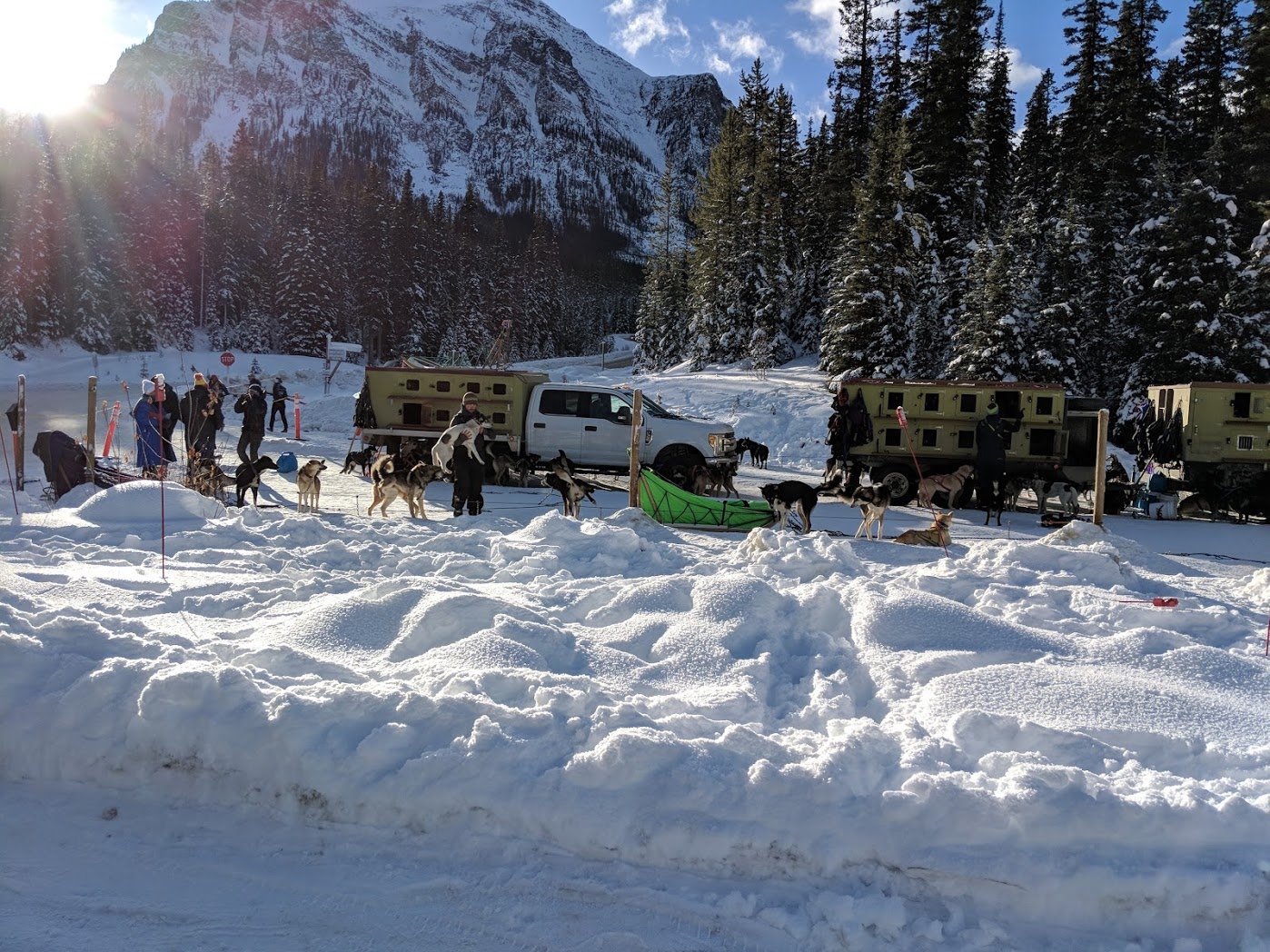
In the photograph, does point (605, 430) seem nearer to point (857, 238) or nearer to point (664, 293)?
point (857, 238)

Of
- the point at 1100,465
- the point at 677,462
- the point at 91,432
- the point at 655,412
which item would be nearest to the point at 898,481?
the point at 677,462

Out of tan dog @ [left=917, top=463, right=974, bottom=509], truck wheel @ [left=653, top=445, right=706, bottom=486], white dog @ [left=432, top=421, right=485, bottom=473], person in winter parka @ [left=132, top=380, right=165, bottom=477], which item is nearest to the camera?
white dog @ [left=432, top=421, right=485, bottom=473]

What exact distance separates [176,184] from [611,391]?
5826 cm

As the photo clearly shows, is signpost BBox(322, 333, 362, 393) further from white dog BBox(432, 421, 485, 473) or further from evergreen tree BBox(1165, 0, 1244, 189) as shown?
evergreen tree BBox(1165, 0, 1244, 189)

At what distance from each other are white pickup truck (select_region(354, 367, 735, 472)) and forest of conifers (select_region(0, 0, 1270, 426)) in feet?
44.9

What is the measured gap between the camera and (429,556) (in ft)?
24.6

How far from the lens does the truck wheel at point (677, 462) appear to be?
14.0m

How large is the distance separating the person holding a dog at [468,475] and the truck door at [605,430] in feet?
14.0

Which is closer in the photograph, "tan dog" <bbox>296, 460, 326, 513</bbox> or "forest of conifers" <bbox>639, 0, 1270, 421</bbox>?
"tan dog" <bbox>296, 460, 326, 513</bbox>

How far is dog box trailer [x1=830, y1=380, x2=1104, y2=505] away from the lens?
548 inches

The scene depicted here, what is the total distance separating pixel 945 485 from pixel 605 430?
5.85 metres

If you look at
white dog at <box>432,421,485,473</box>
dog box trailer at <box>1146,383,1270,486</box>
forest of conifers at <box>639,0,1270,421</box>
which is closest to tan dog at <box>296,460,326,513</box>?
white dog at <box>432,421,485,473</box>

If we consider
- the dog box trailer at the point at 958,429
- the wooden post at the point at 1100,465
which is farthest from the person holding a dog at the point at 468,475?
the wooden post at the point at 1100,465

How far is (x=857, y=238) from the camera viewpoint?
99.1 feet
